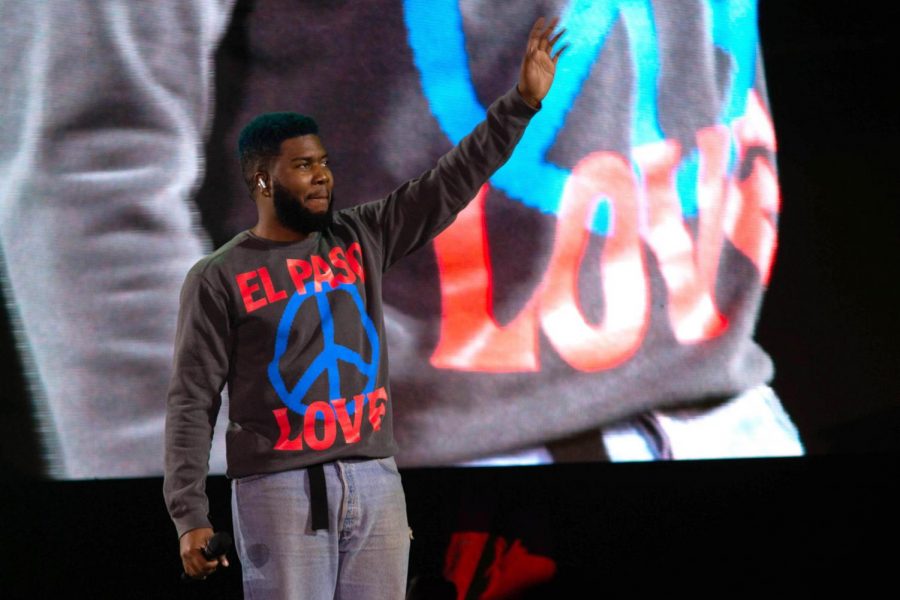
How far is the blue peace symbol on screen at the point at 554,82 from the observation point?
7.64 ft

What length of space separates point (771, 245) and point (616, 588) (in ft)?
3.31

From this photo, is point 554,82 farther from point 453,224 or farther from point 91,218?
point 91,218

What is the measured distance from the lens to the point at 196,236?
2.29 metres

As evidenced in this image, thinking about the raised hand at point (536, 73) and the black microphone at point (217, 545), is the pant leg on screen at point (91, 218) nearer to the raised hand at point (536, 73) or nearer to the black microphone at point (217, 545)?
the black microphone at point (217, 545)

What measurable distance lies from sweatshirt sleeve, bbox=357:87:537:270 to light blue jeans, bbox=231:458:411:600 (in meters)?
0.43

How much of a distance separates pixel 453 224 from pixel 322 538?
1.11 metres

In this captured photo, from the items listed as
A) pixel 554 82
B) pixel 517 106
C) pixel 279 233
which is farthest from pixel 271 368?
pixel 554 82

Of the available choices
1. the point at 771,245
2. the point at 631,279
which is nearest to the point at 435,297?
the point at 631,279

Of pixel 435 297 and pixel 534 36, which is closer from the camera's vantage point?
pixel 534 36

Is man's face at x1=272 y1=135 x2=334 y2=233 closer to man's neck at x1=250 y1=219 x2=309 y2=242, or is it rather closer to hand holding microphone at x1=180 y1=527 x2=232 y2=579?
man's neck at x1=250 y1=219 x2=309 y2=242

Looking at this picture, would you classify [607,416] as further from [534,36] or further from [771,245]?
[534,36]

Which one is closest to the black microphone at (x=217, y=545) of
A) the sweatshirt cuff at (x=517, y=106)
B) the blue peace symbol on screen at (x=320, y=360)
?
the blue peace symbol on screen at (x=320, y=360)

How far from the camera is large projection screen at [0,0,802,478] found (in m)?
2.26

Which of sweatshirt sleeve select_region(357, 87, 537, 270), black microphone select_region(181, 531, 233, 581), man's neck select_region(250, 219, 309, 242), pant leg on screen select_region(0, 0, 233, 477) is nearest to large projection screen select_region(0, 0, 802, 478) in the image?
pant leg on screen select_region(0, 0, 233, 477)
